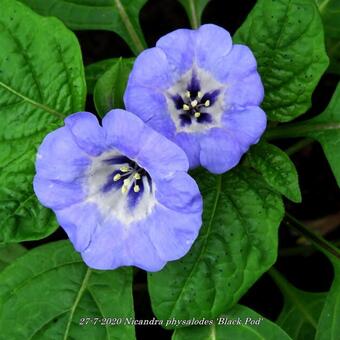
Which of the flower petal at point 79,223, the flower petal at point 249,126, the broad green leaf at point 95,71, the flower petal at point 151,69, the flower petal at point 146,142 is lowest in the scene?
the flower petal at point 79,223

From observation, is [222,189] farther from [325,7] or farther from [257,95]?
[325,7]

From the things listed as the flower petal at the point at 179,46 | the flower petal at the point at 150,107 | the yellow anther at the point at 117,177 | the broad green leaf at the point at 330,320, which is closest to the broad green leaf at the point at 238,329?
the broad green leaf at the point at 330,320

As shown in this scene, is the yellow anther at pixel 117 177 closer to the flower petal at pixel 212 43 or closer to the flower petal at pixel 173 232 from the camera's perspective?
the flower petal at pixel 173 232

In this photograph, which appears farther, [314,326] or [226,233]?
[314,326]

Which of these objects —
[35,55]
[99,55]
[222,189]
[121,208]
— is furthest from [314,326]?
[99,55]

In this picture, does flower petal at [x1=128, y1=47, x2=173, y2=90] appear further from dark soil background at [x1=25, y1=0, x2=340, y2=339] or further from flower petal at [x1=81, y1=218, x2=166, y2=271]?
dark soil background at [x1=25, y1=0, x2=340, y2=339]

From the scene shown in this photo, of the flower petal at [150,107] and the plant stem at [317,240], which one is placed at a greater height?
the flower petal at [150,107]
